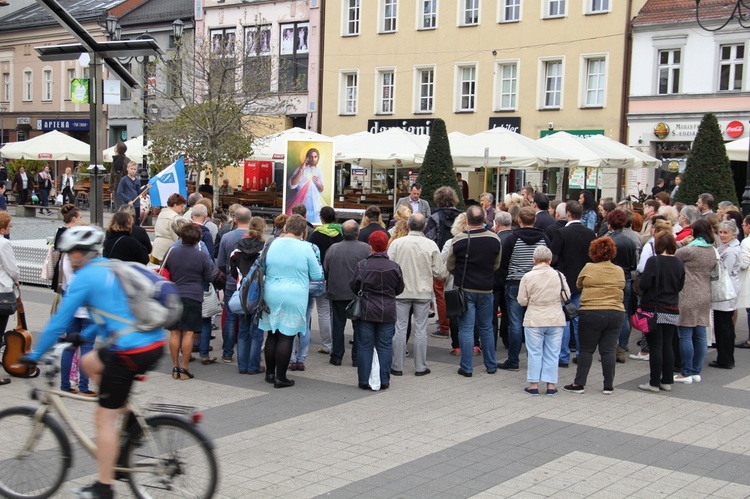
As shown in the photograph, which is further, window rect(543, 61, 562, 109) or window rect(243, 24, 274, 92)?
window rect(543, 61, 562, 109)

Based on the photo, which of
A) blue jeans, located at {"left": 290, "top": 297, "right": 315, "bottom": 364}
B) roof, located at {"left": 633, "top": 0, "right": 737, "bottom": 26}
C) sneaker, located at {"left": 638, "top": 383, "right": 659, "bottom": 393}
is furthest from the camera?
roof, located at {"left": 633, "top": 0, "right": 737, "bottom": 26}

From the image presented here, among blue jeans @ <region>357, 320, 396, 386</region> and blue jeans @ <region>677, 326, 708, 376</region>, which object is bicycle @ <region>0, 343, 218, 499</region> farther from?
blue jeans @ <region>677, 326, 708, 376</region>

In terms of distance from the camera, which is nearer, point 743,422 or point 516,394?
point 743,422

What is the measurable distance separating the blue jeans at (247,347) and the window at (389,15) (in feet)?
100

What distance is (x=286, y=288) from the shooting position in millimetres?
9180

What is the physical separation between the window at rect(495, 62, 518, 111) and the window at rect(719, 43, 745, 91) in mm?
7811

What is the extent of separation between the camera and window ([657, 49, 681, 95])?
3203 cm

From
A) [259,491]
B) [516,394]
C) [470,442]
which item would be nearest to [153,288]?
[259,491]

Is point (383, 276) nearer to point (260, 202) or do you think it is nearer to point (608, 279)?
point (608, 279)

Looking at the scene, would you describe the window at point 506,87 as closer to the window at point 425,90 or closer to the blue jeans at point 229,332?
the window at point 425,90

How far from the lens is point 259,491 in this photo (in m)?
6.27

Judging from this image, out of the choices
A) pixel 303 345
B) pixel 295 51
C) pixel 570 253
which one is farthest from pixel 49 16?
pixel 570 253

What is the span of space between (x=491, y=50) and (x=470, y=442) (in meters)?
30.4

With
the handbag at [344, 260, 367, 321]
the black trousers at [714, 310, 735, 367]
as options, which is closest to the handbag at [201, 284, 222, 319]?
the handbag at [344, 260, 367, 321]
